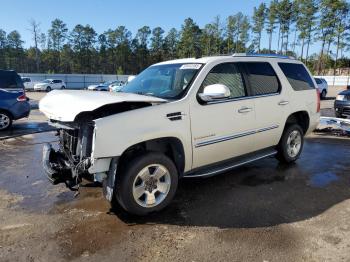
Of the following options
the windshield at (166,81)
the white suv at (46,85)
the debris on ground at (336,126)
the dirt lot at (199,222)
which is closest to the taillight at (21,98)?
the dirt lot at (199,222)

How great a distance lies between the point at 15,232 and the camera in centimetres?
379

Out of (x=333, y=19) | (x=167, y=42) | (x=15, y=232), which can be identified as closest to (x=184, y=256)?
(x=15, y=232)

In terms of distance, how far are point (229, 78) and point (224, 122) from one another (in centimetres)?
71

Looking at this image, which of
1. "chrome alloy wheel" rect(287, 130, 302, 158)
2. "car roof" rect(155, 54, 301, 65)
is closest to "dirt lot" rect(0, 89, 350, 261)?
"chrome alloy wheel" rect(287, 130, 302, 158)

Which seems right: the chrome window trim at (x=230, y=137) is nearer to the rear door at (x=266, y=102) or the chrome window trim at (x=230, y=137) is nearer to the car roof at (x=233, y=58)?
the rear door at (x=266, y=102)

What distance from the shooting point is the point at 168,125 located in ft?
13.3

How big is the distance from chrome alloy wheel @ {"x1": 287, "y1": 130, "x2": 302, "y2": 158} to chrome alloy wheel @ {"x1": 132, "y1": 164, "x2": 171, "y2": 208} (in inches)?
115

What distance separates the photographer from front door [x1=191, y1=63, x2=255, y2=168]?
173 inches

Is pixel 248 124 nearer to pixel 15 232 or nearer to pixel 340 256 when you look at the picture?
pixel 340 256

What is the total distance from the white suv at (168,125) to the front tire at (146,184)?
0.01 metres

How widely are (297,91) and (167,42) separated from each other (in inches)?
3881

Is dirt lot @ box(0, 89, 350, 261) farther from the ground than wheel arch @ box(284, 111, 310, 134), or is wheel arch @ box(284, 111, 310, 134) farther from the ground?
wheel arch @ box(284, 111, 310, 134)

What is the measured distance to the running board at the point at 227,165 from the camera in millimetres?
4512

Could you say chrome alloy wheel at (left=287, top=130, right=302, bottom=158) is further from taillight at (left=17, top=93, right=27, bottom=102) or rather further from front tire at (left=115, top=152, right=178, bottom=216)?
taillight at (left=17, top=93, right=27, bottom=102)
